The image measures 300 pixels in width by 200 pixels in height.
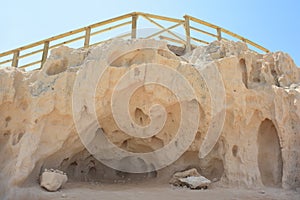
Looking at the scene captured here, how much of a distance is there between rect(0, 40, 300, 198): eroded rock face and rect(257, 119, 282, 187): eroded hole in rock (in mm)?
25

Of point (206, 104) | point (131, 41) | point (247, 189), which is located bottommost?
point (247, 189)

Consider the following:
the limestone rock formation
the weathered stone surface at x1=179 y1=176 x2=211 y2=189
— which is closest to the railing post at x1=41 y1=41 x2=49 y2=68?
the limestone rock formation

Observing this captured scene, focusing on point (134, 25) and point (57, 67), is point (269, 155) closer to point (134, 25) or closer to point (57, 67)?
point (134, 25)

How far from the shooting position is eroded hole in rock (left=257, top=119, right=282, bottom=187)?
7.10 metres

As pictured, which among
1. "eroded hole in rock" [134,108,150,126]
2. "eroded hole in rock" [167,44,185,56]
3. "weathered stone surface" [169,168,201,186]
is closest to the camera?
"weathered stone surface" [169,168,201,186]

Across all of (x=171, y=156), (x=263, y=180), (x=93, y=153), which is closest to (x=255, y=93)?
(x=263, y=180)

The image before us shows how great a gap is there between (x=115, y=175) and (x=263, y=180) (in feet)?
14.4

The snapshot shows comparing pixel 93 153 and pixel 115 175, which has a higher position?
pixel 93 153

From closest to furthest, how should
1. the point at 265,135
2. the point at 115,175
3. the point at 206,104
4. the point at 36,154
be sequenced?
1. the point at 36,154
2. the point at 206,104
3. the point at 265,135
4. the point at 115,175

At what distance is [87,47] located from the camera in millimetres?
8094

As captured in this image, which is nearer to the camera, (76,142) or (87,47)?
(76,142)

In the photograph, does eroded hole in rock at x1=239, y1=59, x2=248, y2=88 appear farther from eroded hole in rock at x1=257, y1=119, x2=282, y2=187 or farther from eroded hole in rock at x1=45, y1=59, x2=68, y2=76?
eroded hole in rock at x1=45, y1=59, x2=68, y2=76

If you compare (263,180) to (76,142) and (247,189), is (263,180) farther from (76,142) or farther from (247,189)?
(76,142)

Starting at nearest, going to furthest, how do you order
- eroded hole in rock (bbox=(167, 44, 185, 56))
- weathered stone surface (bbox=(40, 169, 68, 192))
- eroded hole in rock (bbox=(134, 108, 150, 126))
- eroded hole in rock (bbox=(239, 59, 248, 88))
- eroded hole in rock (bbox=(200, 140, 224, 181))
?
weathered stone surface (bbox=(40, 169, 68, 192)), eroded hole in rock (bbox=(200, 140, 224, 181)), eroded hole in rock (bbox=(239, 59, 248, 88)), eroded hole in rock (bbox=(134, 108, 150, 126)), eroded hole in rock (bbox=(167, 44, 185, 56))
